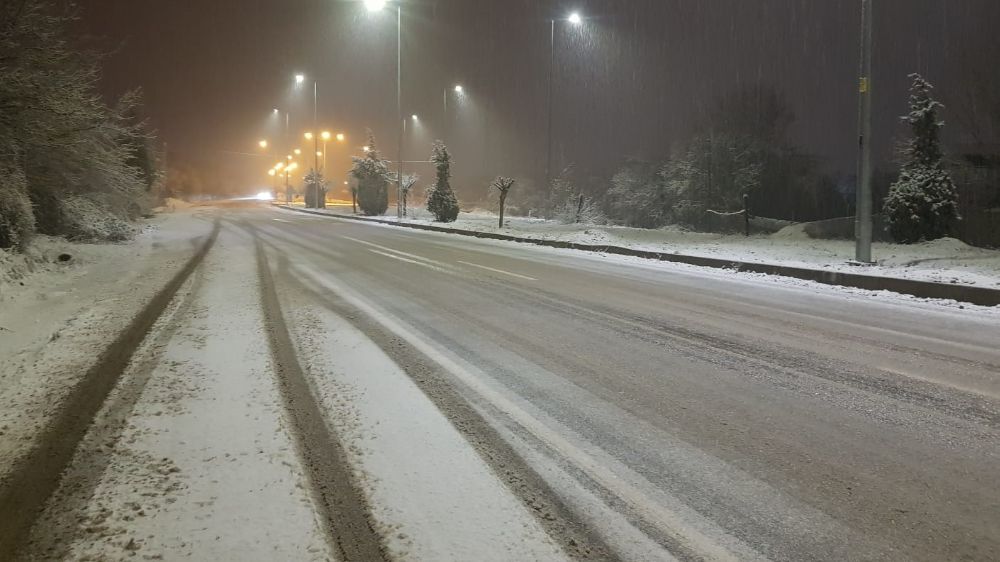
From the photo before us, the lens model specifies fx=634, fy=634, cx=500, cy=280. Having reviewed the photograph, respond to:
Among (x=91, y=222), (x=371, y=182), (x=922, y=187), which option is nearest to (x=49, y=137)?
(x=91, y=222)

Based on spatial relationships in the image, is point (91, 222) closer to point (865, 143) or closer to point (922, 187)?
point (865, 143)

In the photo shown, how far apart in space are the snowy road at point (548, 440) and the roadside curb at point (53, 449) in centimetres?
11

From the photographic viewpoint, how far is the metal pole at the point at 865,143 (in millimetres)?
13055

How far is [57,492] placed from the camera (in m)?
3.41

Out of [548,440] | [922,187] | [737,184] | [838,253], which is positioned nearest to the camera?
[548,440]

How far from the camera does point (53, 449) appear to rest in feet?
13.0

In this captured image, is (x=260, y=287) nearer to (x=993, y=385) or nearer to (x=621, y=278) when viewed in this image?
(x=621, y=278)

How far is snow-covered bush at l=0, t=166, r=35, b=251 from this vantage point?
12398mm

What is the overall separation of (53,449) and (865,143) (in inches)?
564

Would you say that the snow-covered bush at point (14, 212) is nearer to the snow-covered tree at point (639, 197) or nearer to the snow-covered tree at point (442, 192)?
the snow-covered tree at point (442, 192)

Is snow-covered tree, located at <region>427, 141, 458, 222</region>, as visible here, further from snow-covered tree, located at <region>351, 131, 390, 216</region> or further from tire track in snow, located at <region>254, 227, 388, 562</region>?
tire track in snow, located at <region>254, 227, 388, 562</region>

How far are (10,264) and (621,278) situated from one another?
1145cm

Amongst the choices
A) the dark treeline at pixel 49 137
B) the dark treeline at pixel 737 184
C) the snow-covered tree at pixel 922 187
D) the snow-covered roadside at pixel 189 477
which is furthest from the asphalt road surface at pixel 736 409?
the dark treeline at pixel 737 184

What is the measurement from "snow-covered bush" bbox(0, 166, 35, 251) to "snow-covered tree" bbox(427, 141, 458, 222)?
2461cm
